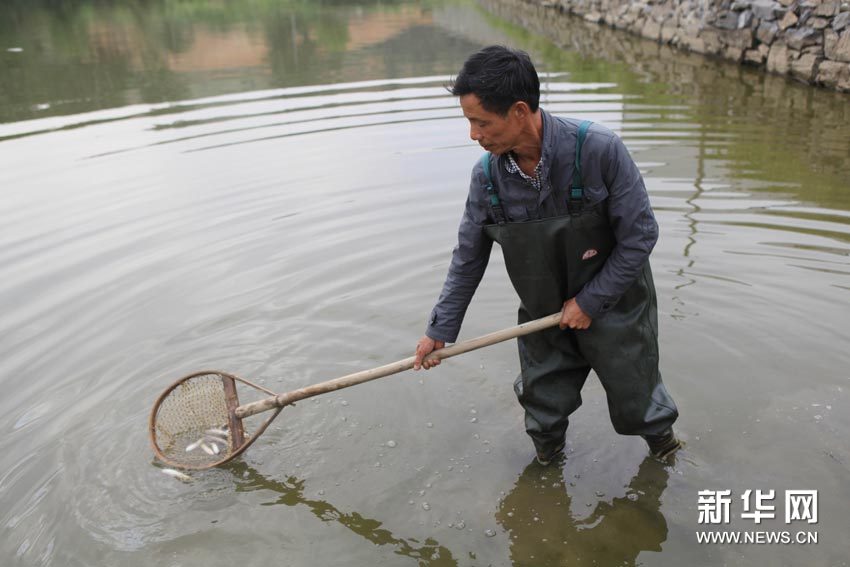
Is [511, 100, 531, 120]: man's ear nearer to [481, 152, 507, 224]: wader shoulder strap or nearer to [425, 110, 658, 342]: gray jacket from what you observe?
[425, 110, 658, 342]: gray jacket

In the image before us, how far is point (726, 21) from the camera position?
1393cm

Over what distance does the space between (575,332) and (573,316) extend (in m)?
0.23

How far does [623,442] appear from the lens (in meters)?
3.97

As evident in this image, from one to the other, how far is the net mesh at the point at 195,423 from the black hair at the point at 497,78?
85.7 inches

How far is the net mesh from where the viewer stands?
13.3ft

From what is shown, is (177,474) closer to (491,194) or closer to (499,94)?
(491,194)

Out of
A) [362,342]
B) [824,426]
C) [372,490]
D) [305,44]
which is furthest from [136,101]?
[824,426]

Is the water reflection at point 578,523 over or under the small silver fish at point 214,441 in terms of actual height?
under

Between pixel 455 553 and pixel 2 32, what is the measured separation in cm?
2594

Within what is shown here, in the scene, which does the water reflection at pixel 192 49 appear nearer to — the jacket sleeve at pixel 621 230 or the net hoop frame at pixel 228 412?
the net hoop frame at pixel 228 412

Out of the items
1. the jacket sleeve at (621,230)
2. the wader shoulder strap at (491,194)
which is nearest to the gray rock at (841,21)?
the jacket sleeve at (621,230)

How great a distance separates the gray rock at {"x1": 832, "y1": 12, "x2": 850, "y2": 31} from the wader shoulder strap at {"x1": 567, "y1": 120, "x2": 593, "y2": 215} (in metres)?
9.88

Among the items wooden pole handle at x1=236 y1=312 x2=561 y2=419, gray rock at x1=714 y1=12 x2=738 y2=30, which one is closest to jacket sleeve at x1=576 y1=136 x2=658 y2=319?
wooden pole handle at x1=236 y1=312 x2=561 y2=419

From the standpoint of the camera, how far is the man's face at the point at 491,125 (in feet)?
9.10
